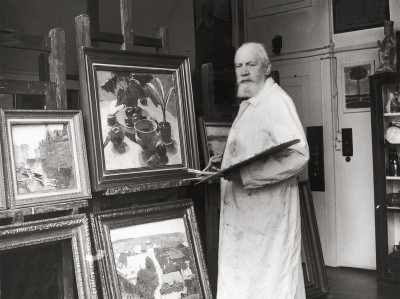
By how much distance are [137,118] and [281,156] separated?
3.36 feet

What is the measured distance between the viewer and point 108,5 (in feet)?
19.1

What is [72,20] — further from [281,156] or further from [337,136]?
[281,156]

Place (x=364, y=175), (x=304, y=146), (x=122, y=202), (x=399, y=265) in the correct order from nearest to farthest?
(x=304, y=146) → (x=122, y=202) → (x=399, y=265) → (x=364, y=175)

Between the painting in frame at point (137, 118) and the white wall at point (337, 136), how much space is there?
2.60 m

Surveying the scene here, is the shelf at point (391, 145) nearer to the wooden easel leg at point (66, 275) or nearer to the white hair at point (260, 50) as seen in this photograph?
the white hair at point (260, 50)

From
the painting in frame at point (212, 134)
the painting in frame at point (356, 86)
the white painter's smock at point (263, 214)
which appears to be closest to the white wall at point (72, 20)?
the painting in frame at point (356, 86)

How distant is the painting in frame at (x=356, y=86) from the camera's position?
536cm

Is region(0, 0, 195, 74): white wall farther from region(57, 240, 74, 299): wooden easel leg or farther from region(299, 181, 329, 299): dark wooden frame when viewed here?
region(57, 240, 74, 299): wooden easel leg

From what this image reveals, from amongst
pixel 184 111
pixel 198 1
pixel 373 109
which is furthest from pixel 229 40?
pixel 184 111

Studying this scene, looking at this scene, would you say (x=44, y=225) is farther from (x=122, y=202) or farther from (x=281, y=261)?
(x=281, y=261)

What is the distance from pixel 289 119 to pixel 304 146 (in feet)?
0.53

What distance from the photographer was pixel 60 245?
2.94 m

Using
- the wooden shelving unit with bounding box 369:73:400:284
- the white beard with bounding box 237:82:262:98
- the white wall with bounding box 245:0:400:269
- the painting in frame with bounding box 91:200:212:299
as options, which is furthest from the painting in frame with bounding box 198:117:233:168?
the white wall with bounding box 245:0:400:269

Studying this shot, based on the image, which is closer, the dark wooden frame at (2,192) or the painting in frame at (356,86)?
the dark wooden frame at (2,192)
